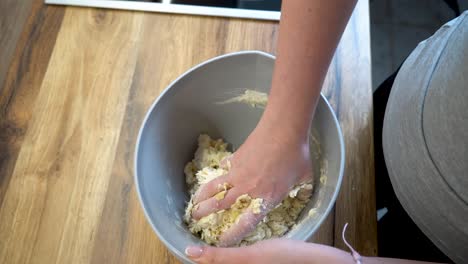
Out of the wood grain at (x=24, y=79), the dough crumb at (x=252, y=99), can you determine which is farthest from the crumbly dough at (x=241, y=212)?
the wood grain at (x=24, y=79)

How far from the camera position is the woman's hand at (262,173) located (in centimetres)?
45

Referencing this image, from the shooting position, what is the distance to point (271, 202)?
484mm

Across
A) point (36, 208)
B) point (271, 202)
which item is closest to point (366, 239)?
point (271, 202)

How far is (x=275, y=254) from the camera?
1.35 feet

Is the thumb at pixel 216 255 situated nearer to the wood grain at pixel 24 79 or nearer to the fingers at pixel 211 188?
the fingers at pixel 211 188

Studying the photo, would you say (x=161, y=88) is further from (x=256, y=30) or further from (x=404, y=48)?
(x=404, y=48)

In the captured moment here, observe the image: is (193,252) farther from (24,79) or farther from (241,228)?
(24,79)

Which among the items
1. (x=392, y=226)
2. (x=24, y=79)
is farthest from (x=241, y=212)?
(x=24, y=79)

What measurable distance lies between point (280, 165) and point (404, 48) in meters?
0.84

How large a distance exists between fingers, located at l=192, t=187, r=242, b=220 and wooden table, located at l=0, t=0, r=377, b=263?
0.10 m

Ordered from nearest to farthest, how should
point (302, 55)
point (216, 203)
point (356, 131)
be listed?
point (302, 55) < point (216, 203) < point (356, 131)

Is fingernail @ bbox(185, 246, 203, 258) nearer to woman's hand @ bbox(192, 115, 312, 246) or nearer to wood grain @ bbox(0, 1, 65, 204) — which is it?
woman's hand @ bbox(192, 115, 312, 246)

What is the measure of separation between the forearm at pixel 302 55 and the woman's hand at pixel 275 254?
0.12 m

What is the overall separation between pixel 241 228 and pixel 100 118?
0.32 metres
